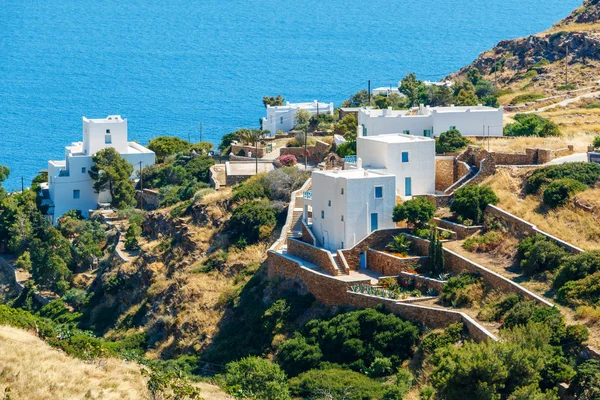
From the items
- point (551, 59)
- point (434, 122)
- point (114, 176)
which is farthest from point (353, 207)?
point (551, 59)

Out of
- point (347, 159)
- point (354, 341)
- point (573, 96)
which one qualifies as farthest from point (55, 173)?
point (354, 341)

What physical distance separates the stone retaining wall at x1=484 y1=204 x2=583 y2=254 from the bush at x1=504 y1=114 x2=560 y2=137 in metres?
13.7

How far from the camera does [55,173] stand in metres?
71.5

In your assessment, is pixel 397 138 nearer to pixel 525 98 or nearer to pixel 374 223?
pixel 374 223

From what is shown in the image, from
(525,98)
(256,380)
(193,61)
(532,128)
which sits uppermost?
(193,61)

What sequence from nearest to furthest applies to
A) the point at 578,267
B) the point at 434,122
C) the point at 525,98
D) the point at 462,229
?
the point at 578,267
the point at 462,229
the point at 434,122
the point at 525,98

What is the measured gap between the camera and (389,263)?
42.4m

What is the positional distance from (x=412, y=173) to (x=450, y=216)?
11.8 feet

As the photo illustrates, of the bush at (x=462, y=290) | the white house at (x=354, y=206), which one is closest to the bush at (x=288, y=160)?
the white house at (x=354, y=206)

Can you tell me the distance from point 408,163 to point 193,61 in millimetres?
109751

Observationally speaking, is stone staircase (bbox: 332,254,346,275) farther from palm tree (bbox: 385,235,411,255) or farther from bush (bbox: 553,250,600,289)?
bush (bbox: 553,250,600,289)

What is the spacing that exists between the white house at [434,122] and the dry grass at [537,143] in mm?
1349

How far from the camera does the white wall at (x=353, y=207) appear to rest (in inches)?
1730

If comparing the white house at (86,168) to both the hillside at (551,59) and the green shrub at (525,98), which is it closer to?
the green shrub at (525,98)
